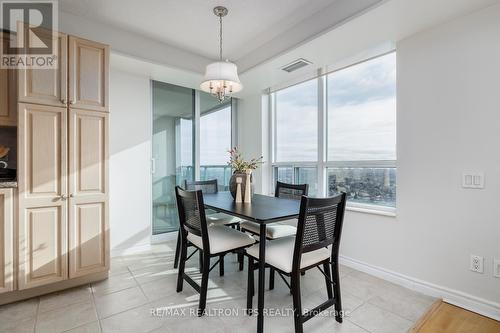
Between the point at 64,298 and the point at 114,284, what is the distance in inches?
15.2

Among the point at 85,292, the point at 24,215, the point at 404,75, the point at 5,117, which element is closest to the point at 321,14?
the point at 404,75

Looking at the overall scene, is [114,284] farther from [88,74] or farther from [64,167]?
[88,74]

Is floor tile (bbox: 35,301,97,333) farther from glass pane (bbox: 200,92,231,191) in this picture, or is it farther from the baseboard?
the baseboard

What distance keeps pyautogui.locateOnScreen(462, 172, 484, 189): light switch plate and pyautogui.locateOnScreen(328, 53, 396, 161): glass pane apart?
Result: 0.63m

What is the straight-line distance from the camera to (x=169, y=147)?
3736mm

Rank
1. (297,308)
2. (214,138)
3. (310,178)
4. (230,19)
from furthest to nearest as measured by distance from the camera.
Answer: (214,138) → (310,178) → (230,19) → (297,308)

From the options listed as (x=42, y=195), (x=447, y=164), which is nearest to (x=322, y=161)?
(x=447, y=164)

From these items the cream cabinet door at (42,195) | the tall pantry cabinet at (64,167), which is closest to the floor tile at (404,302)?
the tall pantry cabinet at (64,167)

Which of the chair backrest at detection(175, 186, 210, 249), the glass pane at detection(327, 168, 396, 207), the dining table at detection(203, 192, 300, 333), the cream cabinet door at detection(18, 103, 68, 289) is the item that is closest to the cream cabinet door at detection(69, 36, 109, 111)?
the cream cabinet door at detection(18, 103, 68, 289)

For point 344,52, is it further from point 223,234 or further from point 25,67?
point 25,67

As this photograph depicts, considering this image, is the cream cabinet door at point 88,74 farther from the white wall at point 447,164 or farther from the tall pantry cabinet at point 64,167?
the white wall at point 447,164

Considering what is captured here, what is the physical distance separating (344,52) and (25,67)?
2.97m

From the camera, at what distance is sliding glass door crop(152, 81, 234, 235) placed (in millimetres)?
3637

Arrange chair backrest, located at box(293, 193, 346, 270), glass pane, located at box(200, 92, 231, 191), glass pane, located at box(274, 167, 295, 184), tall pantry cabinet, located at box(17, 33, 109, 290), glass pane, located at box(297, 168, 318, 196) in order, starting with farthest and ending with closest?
glass pane, located at box(200, 92, 231, 191) < glass pane, located at box(274, 167, 295, 184) < glass pane, located at box(297, 168, 318, 196) < tall pantry cabinet, located at box(17, 33, 109, 290) < chair backrest, located at box(293, 193, 346, 270)
